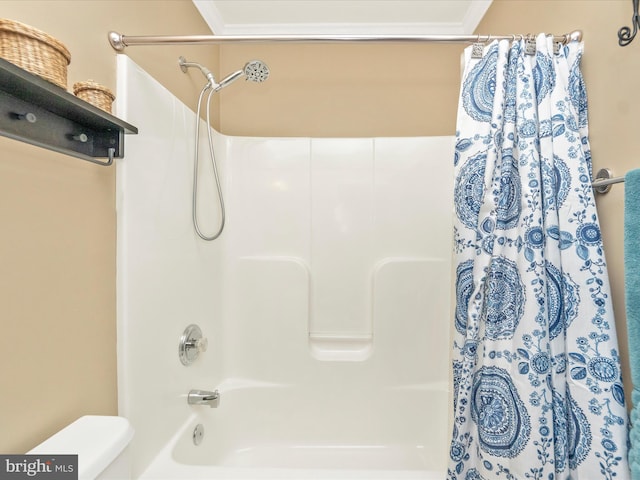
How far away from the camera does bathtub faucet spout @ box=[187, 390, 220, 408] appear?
1.39 meters

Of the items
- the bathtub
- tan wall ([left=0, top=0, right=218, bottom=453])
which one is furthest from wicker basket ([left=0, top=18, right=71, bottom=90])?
the bathtub

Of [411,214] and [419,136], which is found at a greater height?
[419,136]

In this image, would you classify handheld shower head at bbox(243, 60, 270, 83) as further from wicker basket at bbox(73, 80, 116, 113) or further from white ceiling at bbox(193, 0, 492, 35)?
white ceiling at bbox(193, 0, 492, 35)

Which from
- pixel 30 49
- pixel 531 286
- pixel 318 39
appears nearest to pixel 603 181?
pixel 531 286

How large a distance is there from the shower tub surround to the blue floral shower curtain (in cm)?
73

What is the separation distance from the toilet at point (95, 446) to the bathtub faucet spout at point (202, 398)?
2.05 ft

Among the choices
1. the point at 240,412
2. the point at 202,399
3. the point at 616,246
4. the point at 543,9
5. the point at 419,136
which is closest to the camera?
the point at 616,246

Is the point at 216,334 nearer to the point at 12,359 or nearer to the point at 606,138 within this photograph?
the point at 12,359

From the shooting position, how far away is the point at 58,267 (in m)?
0.80

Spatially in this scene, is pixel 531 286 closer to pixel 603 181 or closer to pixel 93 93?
pixel 603 181

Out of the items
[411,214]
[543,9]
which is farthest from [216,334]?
[543,9]

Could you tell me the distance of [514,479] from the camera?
893 millimetres

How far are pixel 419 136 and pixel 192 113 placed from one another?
121 centimetres

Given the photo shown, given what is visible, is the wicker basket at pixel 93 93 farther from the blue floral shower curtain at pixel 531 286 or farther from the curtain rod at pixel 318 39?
the blue floral shower curtain at pixel 531 286
